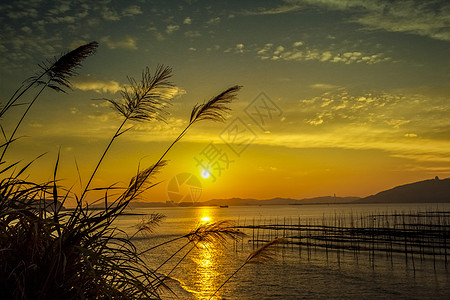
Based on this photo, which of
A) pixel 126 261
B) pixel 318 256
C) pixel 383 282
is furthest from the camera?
pixel 318 256

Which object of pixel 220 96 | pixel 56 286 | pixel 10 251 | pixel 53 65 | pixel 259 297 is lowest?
pixel 259 297

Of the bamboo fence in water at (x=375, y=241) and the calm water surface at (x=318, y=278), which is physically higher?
the bamboo fence in water at (x=375, y=241)

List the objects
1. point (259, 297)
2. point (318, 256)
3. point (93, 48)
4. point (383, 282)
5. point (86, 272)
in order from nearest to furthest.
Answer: point (86, 272)
point (93, 48)
point (259, 297)
point (383, 282)
point (318, 256)

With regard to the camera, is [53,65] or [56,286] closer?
[56,286]

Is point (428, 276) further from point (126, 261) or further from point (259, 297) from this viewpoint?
point (126, 261)

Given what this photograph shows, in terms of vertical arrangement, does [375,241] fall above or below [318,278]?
above

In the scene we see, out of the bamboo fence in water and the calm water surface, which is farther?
the bamboo fence in water

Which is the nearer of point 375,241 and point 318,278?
point 318,278

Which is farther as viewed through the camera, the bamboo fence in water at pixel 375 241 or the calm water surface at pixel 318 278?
the bamboo fence in water at pixel 375 241

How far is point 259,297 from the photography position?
23.8 meters

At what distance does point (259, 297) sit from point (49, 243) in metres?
23.6

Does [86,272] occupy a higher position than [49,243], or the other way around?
[49,243]

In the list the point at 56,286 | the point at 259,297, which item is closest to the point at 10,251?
the point at 56,286

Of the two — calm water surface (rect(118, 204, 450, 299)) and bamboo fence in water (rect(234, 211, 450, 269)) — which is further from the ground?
bamboo fence in water (rect(234, 211, 450, 269))
